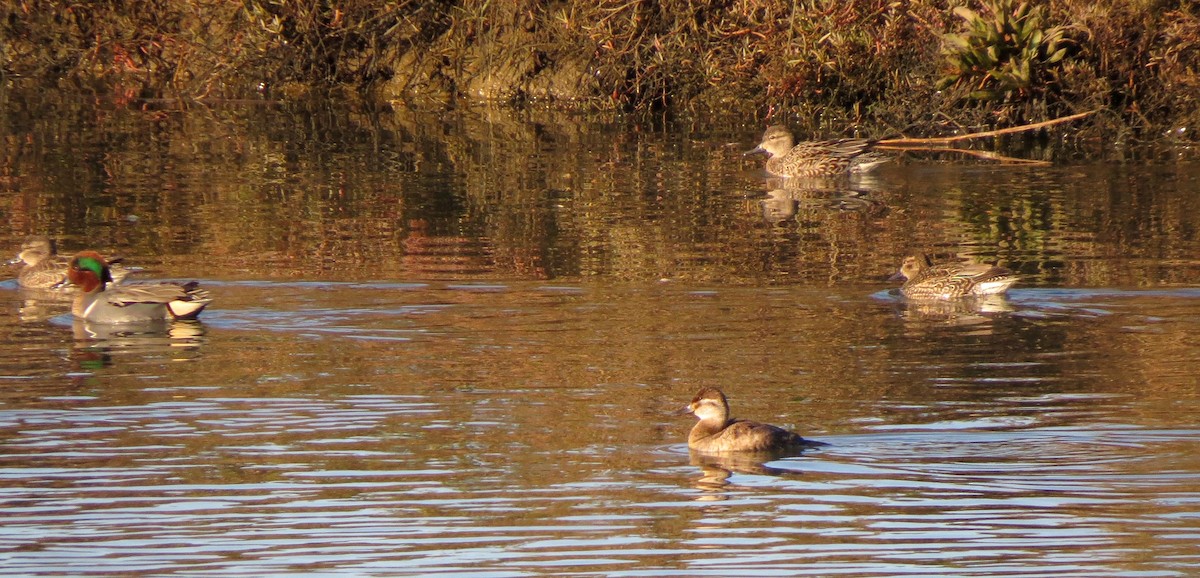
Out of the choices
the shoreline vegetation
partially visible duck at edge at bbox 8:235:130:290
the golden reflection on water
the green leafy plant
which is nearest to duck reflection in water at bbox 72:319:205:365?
partially visible duck at edge at bbox 8:235:130:290

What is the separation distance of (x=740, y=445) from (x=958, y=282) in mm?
4005

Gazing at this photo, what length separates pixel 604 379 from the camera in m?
9.36

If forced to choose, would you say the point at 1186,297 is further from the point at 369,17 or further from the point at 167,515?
the point at 369,17

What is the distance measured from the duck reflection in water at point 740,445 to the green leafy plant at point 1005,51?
12726 millimetres

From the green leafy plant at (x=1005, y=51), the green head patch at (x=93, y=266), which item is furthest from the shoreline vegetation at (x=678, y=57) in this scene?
the green head patch at (x=93, y=266)

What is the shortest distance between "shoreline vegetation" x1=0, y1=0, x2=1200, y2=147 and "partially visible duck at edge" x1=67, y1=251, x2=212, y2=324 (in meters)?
11.1

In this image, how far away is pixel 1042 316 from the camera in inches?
428

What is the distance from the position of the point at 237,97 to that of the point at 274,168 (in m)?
7.51

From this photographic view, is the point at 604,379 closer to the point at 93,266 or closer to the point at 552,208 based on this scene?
the point at 93,266

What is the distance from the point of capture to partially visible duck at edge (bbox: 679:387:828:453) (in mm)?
7797

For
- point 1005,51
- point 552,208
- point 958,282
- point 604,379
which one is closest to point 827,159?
point 552,208

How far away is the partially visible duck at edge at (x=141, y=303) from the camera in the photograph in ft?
35.4

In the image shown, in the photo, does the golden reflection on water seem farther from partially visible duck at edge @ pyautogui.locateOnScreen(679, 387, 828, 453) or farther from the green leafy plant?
partially visible duck at edge @ pyautogui.locateOnScreen(679, 387, 828, 453)

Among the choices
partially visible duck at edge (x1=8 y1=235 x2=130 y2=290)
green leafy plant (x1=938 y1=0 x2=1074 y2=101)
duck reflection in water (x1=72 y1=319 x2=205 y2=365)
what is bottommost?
duck reflection in water (x1=72 y1=319 x2=205 y2=365)
